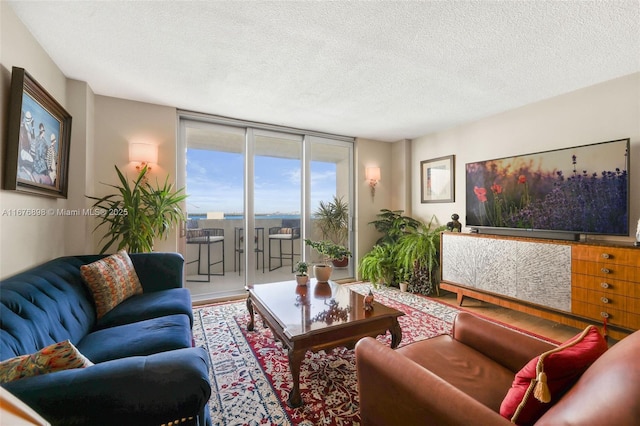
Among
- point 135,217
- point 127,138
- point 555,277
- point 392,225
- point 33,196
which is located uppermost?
point 127,138

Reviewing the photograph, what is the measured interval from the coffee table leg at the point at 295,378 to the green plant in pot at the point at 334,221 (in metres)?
2.85

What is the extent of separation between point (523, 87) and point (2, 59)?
13.3ft

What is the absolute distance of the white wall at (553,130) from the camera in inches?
95.4

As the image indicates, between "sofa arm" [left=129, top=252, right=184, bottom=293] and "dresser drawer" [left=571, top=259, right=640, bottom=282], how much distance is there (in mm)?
3509

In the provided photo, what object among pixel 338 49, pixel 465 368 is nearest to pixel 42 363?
pixel 465 368

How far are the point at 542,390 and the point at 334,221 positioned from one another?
3.84 m

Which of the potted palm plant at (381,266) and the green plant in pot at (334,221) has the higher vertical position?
the green plant in pot at (334,221)

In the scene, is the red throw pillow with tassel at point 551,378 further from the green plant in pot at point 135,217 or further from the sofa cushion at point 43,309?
the green plant in pot at point 135,217

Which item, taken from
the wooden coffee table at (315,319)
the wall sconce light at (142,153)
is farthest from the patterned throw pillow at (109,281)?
the wall sconce light at (142,153)

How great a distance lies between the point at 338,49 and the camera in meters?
2.11

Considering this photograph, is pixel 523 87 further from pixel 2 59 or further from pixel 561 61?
pixel 2 59

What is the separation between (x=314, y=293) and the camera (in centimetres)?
242

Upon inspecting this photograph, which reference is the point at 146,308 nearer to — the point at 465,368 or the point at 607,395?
the point at 465,368

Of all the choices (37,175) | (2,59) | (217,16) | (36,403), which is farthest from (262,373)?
(2,59)
